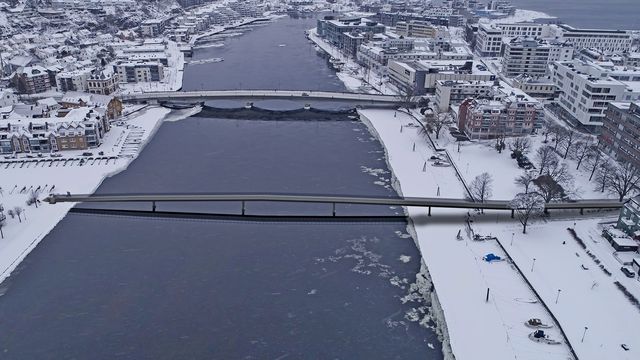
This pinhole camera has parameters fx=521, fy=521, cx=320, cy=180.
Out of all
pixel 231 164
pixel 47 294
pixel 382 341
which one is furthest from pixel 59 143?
pixel 382 341

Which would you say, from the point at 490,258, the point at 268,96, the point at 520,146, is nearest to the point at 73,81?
the point at 268,96

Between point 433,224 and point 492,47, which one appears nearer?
point 433,224

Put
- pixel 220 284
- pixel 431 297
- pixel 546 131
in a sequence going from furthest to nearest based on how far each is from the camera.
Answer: pixel 546 131, pixel 220 284, pixel 431 297

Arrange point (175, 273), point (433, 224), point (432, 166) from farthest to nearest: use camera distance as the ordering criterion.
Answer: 1. point (432, 166)
2. point (433, 224)
3. point (175, 273)

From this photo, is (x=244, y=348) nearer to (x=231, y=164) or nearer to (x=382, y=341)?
(x=382, y=341)

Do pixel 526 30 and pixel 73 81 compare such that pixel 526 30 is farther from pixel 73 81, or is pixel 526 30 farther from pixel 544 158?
pixel 73 81

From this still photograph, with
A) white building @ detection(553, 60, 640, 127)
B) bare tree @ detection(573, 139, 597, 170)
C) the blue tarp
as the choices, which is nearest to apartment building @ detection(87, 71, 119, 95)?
the blue tarp
